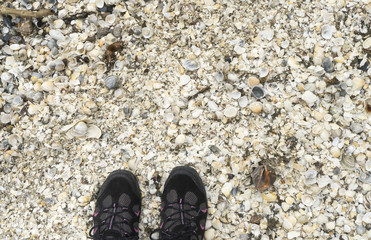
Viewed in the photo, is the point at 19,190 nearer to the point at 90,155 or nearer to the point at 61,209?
the point at 61,209

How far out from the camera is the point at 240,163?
2.38m

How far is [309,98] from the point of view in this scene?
7.74 ft

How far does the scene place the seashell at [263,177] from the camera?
7.54 feet

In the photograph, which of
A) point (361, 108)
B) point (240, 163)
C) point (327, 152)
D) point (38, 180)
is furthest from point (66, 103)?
point (361, 108)

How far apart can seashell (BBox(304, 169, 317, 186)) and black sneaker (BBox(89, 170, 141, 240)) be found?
1.20 metres

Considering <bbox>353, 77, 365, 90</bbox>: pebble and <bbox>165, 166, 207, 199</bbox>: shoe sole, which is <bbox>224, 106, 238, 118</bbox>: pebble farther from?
<bbox>353, 77, 365, 90</bbox>: pebble

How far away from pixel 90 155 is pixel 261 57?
4.83 feet

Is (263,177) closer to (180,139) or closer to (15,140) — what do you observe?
(180,139)

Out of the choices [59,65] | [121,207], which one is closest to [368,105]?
[121,207]

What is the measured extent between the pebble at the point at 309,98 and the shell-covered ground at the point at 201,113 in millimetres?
14

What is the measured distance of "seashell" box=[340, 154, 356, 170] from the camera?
2285 millimetres

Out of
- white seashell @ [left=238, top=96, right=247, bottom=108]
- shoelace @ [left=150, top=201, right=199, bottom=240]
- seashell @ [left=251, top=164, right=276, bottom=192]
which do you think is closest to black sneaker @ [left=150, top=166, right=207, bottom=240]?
shoelace @ [left=150, top=201, right=199, bottom=240]

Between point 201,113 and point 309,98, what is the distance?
2.54 feet

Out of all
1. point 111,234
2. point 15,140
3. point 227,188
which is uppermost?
point 227,188
